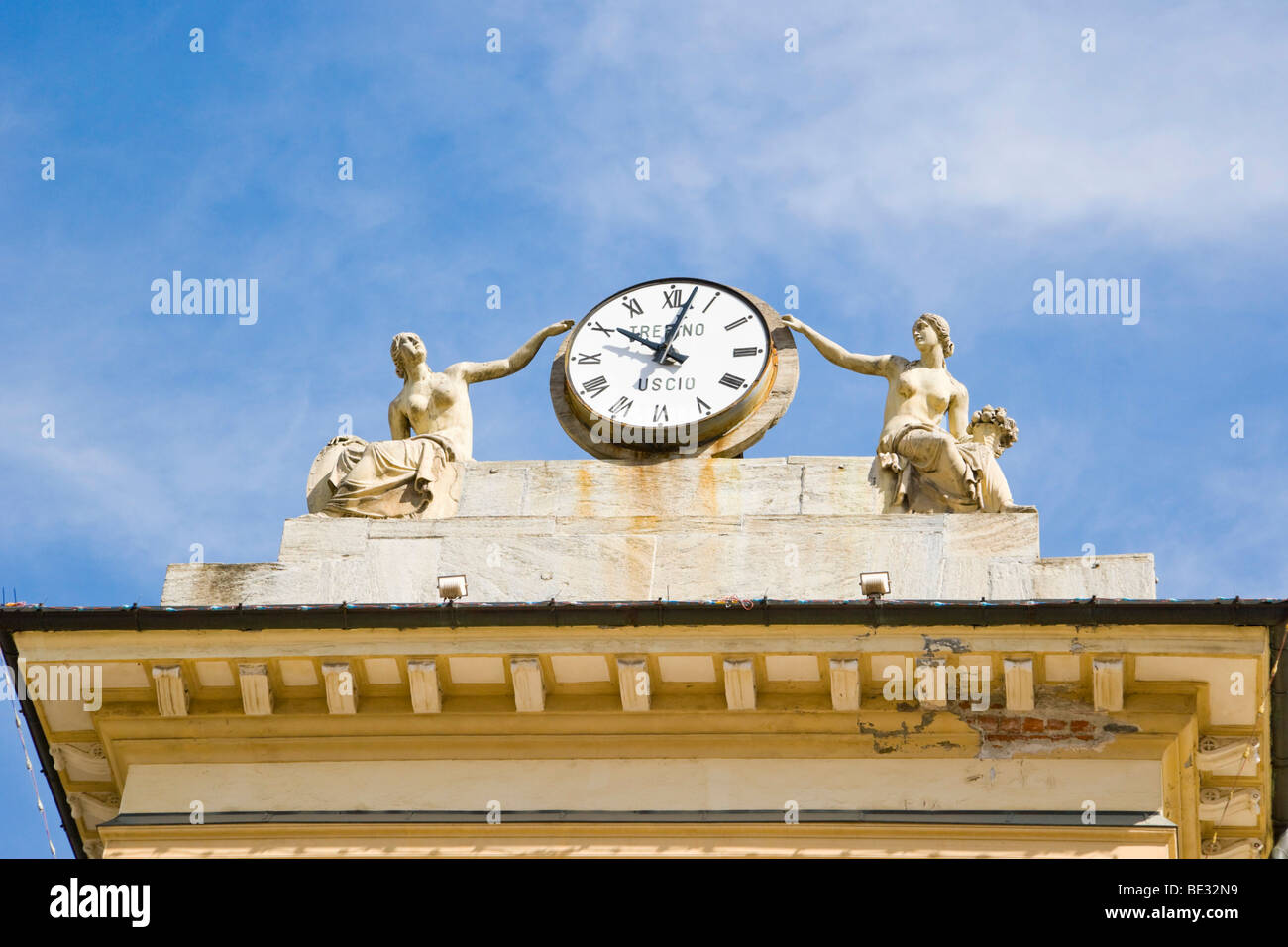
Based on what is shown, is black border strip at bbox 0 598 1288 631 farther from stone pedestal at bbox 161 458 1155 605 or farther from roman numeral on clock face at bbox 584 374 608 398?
roman numeral on clock face at bbox 584 374 608 398

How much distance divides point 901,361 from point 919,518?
2.71 meters

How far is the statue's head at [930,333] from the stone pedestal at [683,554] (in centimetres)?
157

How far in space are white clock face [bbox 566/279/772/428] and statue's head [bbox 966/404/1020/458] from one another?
2.04 meters

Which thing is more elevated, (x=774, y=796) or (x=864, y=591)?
(x=864, y=591)

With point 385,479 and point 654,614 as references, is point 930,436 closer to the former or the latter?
point 654,614

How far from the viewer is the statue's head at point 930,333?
23594 mm

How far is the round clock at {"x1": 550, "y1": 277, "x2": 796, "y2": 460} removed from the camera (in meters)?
23.3

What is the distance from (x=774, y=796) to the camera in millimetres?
19828

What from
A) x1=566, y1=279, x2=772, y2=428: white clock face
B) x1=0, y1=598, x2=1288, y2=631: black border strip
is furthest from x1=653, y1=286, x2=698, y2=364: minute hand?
x1=0, y1=598, x2=1288, y2=631: black border strip

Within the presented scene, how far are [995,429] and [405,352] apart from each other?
541 centimetres

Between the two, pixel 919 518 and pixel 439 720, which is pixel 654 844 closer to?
pixel 439 720

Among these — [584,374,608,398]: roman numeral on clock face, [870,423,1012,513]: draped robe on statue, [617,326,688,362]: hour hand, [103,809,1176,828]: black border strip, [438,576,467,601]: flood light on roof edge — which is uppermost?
[617,326,688,362]: hour hand

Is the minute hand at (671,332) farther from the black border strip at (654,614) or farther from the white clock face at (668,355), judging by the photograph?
the black border strip at (654,614)
